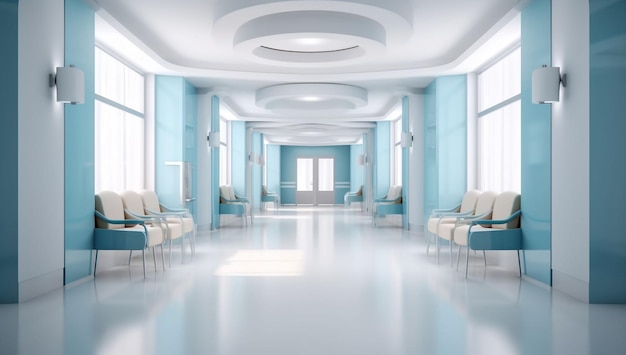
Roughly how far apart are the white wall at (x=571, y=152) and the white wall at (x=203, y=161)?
7.45 meters

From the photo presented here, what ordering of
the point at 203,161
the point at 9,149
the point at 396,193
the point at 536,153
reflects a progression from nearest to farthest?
the point at 9,149 → the point at 536,153 → the point at 203,161 → the point at 396,193

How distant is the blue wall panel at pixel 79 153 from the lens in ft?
18.1

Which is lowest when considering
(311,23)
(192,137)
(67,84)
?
(192,137)

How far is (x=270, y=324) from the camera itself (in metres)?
3.96

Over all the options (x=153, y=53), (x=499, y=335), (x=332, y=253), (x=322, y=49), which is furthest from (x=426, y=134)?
(x=499, y=335)

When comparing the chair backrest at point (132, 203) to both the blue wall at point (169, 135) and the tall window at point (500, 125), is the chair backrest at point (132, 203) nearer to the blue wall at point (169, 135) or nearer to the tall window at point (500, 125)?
the blue wall at point (169, 135)

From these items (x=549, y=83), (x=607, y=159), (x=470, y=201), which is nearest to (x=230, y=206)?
(x=470, y=201)

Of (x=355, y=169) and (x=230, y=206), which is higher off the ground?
(x=355, y=169)

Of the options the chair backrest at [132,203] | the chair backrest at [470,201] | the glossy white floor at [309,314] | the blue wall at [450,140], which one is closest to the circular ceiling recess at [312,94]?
the blue wall at [450,140]

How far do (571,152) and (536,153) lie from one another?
0.81 meters

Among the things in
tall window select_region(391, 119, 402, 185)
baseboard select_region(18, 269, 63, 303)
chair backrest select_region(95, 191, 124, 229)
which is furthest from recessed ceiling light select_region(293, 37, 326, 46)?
tall window select_region(391, 119, 402, 185)

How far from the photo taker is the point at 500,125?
8117mm

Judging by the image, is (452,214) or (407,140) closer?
(452,214)

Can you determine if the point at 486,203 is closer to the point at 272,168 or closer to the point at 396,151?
the point at 396,151
